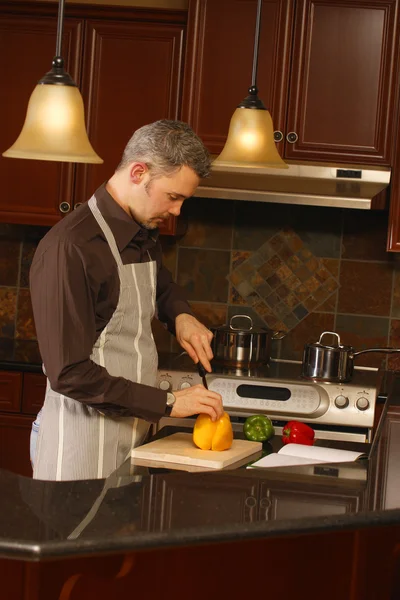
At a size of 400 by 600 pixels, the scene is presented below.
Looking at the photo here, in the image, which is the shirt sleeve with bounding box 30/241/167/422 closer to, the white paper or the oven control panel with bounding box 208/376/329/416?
the white paper

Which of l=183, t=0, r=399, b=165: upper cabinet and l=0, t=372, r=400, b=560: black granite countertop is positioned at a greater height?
l=183, t=0, r=399, b=165: upper cabinet

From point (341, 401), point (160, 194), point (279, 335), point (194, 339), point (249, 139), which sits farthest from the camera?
point (279, 335)

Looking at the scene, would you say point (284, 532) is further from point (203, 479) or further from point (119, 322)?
point (119, 322)

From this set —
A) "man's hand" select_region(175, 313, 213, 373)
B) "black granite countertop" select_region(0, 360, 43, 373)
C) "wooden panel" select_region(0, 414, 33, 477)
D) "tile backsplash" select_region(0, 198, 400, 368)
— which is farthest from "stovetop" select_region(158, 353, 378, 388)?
"man's hand" select_region(175, 313, 213, 373)

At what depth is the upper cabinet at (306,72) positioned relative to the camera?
3689 millimetres

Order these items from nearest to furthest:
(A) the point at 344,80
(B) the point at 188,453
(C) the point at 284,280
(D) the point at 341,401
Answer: (B) the point at 188,453 < (D) the point at 341,401 < (A) the point at 344,80 < (C) the point at 284,280

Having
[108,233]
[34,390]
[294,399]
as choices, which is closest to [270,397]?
[294,399]

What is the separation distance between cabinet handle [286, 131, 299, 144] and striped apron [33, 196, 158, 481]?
146cm

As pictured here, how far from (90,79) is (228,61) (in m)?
0.60

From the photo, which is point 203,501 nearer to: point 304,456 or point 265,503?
point 265,503

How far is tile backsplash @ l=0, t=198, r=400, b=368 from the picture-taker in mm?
4168

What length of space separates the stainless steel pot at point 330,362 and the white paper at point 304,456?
1152 millimetres

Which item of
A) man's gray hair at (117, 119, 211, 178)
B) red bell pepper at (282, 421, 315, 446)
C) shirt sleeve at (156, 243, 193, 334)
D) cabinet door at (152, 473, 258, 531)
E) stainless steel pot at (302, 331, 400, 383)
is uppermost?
man's gray hair at (117, 119, 211, 178)

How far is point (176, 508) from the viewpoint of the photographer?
1798mm
